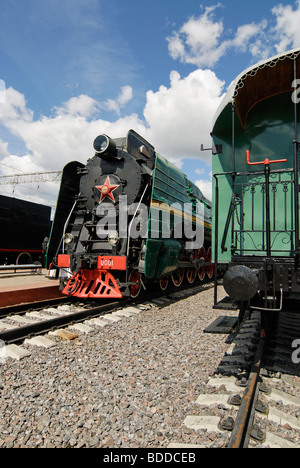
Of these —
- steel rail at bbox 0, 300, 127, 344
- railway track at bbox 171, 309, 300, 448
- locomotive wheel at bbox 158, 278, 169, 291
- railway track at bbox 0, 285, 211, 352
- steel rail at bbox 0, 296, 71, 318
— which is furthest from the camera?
locomotive wheel at bbox 158, 278, 169, 291

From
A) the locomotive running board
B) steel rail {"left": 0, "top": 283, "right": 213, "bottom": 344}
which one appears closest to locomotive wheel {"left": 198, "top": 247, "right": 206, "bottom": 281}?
steel rail {"left": 0, "top": 283, "right": 213, "bottom": 344}

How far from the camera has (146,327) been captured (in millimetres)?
5043

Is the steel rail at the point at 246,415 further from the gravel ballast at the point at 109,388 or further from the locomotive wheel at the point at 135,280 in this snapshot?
the locomotive wheel at the point at 135,280

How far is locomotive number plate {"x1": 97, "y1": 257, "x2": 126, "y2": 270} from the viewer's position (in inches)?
247

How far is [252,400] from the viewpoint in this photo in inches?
101

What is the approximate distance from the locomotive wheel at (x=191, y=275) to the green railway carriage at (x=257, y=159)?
18.7 feet

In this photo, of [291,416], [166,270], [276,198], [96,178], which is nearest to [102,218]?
[96,178]

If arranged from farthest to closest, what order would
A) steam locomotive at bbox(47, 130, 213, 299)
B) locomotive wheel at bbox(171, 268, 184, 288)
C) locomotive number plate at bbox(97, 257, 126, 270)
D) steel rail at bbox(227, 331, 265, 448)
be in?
locomotive wheel at bbox(171, 268, 184, 288)
steam locomotive at bbox(47, 130, 213, 299)
locomotive number plate at bbox(97, 257, 126, 270)
steel rail at bbox(227, 331, 265, 448)

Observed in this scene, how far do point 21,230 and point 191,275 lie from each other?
26.5 feet

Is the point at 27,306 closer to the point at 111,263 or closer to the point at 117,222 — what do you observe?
the point at 111,263

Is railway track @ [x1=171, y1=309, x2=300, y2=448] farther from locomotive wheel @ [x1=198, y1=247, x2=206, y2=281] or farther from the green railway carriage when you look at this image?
locomotive wheel @ [x1=198, y1=247, x2=206, y2=281]

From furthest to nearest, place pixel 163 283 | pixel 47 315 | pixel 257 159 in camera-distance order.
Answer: pixel 163 283
pixel 47 315
pixel 257 159

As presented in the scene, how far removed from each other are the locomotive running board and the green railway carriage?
114 inches

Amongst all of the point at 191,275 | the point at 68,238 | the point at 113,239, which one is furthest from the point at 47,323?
the point at 191,275
